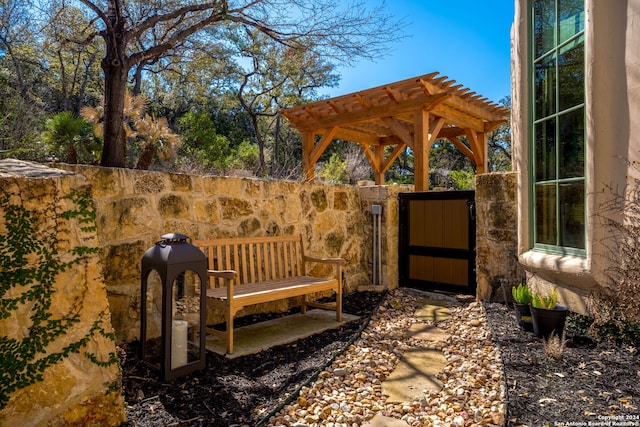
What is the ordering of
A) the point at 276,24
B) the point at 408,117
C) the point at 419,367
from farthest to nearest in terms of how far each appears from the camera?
the point at 408,117 → the point at 276,24 → the point at 419,367

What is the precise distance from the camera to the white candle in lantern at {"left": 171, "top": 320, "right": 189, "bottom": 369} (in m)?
2.75

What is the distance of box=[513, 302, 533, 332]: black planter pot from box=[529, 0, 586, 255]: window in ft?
2.16

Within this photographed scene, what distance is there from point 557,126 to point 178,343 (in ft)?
12.6

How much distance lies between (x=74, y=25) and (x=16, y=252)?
6449 millimetres

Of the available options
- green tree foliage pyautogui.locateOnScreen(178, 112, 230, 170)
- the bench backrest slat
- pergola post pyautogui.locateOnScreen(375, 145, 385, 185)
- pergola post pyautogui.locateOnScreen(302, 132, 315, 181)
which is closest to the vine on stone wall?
the bench backrest slat

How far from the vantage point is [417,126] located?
7.05 metres

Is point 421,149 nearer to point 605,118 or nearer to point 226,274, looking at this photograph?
point 605,118

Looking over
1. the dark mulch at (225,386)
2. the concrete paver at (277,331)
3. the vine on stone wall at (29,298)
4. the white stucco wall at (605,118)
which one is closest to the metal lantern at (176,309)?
the dark mulch at (225,386)

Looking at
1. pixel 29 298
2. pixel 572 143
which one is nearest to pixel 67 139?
pixel 29 298

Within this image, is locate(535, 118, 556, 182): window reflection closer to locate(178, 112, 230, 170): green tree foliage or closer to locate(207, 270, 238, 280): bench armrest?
locate(207, 270, 238, 280): bench armrest

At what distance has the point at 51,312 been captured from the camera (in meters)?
1.95

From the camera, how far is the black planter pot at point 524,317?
141 inches

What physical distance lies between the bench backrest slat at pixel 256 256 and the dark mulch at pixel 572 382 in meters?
2.22

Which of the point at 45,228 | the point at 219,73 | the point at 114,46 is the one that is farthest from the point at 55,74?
the point at 45,228
